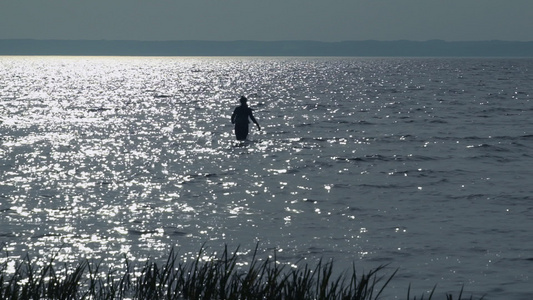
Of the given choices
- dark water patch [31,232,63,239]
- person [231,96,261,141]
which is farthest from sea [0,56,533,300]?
person [231,96,261,141]

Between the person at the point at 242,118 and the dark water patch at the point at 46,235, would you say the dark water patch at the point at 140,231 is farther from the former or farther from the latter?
the person at the point at 242,118

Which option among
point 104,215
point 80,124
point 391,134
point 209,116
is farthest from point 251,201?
point 209,116

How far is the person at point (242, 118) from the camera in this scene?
2633cm

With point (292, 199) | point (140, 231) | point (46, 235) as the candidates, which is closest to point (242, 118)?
point (292, 199)

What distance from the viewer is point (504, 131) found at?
35531 mm

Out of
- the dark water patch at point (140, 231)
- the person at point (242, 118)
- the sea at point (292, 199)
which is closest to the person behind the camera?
the sea at point (292, 199)

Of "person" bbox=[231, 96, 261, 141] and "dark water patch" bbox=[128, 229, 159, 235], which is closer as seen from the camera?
"dark water patch" bbox=[128, 229, 159, 235]

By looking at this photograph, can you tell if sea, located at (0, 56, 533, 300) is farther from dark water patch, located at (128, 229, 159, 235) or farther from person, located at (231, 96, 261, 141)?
person, located at (231, 96, 261, 141)

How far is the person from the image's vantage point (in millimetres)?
26328

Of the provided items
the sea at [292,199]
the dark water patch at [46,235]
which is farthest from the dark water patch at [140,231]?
the dark water patch at [46,235]

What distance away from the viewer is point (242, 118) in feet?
91.0

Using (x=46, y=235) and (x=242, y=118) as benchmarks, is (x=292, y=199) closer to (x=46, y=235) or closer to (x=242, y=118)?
(x=46, y=235)

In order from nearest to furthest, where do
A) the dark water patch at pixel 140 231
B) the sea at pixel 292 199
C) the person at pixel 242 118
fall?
the sea at pixel 292 199
the dark water patch at pixel 140 231
the person at pixel 242 118

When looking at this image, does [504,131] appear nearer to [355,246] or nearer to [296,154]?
[296,154]
